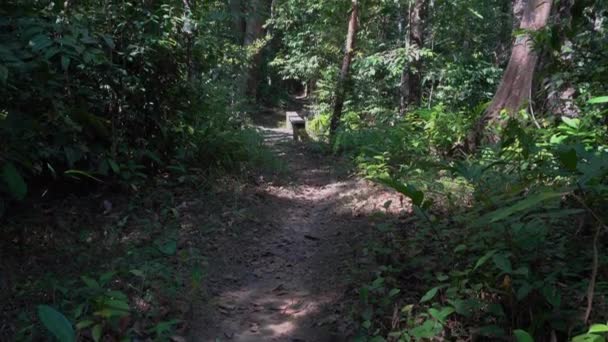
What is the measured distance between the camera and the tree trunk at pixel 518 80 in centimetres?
838

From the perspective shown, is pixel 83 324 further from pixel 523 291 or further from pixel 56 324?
pixel 523 291

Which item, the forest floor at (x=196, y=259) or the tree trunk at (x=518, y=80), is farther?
the tree trunk at (x=518, y=80)

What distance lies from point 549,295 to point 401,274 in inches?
53.1

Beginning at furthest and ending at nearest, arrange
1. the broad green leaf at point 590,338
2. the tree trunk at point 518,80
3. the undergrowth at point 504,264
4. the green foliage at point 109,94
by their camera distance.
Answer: the tree trunk at point 518,80 → the green foliage at point 109,94 → the undergrowth at point 504,264 → the broad green leaf at point 590,338

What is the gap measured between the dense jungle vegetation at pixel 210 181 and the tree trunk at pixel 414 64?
2672mm

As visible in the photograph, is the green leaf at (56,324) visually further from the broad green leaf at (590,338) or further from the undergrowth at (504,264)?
the broad green leaf at (590,338)

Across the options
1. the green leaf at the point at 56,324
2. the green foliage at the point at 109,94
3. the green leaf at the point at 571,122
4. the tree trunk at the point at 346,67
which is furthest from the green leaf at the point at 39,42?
the tree trunk at the point at 346,67

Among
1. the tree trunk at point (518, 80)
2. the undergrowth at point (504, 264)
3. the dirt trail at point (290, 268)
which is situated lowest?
the dirt trail at point (290, 268)

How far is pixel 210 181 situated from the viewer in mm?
6754

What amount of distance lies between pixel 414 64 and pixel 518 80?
4.18 meters

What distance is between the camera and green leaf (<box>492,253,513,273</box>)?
297cm

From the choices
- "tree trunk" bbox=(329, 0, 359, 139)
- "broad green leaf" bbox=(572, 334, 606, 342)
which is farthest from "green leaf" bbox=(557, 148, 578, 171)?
"tree trunk" bbox=(329, 0, 359, 139)

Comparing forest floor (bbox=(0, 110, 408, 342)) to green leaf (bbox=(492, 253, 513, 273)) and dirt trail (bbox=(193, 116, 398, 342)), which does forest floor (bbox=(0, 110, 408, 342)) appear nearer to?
dirt trail (bbox=(193, 116, 398, 342))

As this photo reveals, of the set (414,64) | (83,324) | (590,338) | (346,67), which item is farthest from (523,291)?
(346,67)
